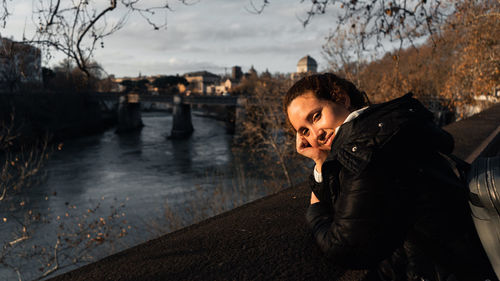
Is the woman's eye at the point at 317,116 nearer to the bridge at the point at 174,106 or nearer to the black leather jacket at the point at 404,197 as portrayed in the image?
the black leather jacket at the point at 404,197

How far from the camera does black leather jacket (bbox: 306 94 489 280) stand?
4.08 ft

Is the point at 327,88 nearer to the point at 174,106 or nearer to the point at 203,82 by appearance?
the point at 174,106

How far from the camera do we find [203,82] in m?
132

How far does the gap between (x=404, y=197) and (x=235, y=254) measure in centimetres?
101

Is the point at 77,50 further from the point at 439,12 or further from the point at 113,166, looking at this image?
the point at 113,166

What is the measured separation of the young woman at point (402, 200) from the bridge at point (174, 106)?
4143 centimetres

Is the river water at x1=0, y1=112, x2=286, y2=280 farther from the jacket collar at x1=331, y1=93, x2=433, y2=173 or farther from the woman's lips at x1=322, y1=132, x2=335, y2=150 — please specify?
the jacket collar at x1=331, y1=93, x2=433, y2=173

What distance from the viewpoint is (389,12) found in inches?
204

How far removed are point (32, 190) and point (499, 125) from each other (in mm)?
24503

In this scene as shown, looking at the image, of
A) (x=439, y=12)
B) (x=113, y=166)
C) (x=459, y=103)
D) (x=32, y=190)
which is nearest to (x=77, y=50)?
(x=439, y=12)

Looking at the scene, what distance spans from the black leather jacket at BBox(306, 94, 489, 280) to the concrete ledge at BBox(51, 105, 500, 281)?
37 cm

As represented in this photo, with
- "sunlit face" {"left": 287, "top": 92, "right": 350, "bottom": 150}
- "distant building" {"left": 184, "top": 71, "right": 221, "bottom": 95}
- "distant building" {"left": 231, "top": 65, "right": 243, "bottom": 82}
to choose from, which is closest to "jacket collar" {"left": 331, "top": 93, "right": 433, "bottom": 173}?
"sunlit face" {"left": 287, "top": 92, "right": 350, "bottom": 150}

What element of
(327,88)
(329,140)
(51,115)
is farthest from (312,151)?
(51,115)

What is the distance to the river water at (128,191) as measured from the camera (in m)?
16.6
